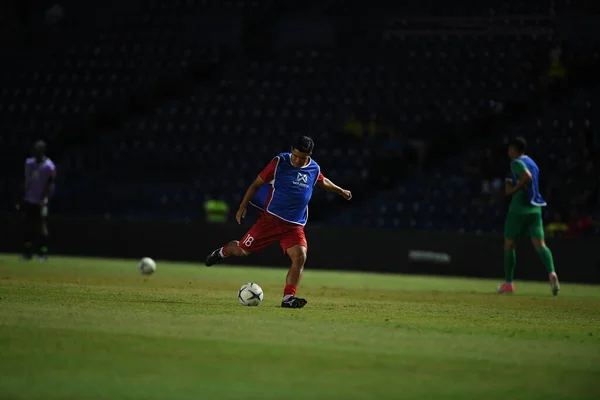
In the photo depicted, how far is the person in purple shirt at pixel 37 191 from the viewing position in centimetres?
2298

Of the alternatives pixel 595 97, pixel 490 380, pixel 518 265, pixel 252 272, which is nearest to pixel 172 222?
pixel 252 272

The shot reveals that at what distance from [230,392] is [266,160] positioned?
76.9 ft

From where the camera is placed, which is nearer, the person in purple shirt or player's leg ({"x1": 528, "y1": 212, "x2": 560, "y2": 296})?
player's leg ({"x1": 528, "y1": 212, "x2": 560, "y2": 296})

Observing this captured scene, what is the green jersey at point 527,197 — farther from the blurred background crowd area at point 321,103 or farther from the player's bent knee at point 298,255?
the blurred background crowd area at point 321,103

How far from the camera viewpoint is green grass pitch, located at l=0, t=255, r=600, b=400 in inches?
273

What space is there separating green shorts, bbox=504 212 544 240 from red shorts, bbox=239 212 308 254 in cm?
525

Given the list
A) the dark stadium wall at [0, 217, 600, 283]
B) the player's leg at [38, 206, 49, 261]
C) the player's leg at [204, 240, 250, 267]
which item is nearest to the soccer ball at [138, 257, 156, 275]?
the player's leg at [38, 206, 49, 261]

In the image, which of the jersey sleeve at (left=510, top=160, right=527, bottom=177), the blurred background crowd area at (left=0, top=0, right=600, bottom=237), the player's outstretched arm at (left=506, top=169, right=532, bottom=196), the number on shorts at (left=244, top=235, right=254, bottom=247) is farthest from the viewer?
the blurred background crowd area at (left=0, top=0, right=600, bottom=237)

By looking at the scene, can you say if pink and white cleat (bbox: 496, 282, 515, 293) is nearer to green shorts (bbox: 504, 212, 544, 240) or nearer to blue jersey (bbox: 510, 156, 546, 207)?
green shorts (bbox: 504, 212, 544, 240)

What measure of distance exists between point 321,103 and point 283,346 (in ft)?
74.6

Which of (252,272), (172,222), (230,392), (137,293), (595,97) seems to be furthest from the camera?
(595,97)

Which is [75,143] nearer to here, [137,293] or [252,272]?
[252,272]

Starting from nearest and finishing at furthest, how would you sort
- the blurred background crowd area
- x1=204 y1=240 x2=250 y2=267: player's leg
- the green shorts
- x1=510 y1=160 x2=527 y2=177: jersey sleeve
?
x1=204 y1=240 x2=250 y2=267: player's leg
x1=510 y1=160 x2=527 y2=177: jersey sleeve
the green shorts
the blurred background crowd area

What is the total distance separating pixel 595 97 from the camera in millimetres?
28812
